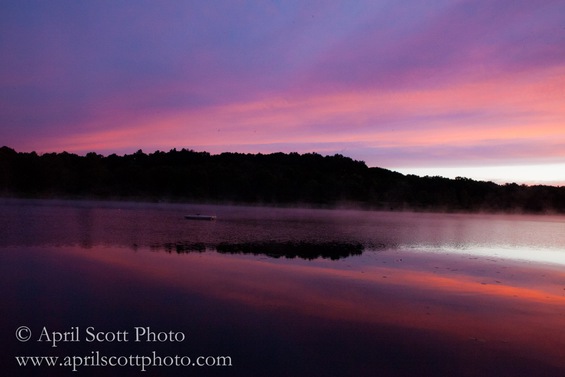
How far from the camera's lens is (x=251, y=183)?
371 feet

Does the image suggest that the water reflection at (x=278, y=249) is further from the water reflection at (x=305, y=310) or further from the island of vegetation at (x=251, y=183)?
the island of vegetation at (x=251, y=183)

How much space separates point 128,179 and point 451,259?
317 ft

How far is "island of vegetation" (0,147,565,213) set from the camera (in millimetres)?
96312

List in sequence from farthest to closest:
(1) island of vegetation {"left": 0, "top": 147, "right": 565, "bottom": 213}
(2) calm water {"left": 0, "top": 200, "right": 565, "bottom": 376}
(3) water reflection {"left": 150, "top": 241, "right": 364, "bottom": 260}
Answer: (1) island of vegetation {"left": 0, "top": 147, "right": 565, "bottom": 213} → (3) water reflection {"left": 150, "top": 241, "right": 364, "bottom": 260} → (2) calm water {"left": 0, "top": 200, "right": 565, "bottom": 376}

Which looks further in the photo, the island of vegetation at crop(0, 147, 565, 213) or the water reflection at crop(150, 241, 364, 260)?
the island of vegetation at crop(0, 147, 565, 213)

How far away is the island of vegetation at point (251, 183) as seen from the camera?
96312 millimetres

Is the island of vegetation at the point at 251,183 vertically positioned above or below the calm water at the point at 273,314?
above

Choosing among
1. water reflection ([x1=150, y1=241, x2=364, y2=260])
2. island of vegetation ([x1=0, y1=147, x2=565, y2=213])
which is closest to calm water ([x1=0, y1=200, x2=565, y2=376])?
water reflection ([x1=150, y1=241, x2=364, y2=260])

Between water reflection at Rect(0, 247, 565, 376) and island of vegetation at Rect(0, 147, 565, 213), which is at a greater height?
island of vegetation at Rect(0, 147, 565, 213)

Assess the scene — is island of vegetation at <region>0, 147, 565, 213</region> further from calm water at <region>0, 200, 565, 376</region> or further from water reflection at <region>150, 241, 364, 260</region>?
calm water at <region>0, 200, 565, 376</region>

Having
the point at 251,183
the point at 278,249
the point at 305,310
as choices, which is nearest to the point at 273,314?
the point at 305,310

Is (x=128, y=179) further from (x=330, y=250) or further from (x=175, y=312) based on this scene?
(x=175, y=312)

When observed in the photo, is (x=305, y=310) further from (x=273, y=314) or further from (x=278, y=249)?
(x=278, y=249)

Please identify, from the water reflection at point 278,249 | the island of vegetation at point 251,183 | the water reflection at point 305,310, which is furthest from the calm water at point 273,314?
the island of vegetation at point 251,183
